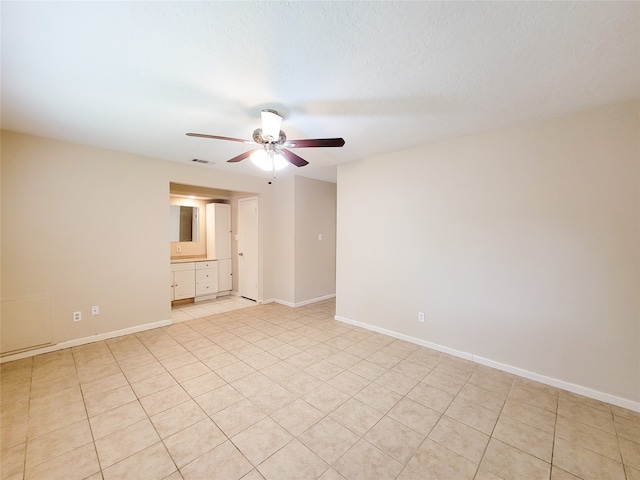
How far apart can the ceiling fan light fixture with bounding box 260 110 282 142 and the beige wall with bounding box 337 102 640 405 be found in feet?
5.97

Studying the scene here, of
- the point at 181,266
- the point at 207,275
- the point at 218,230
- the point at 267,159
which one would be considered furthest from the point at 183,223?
the point at 267,159

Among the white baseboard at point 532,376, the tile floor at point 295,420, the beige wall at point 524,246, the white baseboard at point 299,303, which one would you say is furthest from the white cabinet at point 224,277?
the white baseboard at point 532,376

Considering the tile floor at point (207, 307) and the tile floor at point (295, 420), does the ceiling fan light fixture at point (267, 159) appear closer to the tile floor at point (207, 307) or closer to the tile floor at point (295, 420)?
the tile floor at point (295, 420)

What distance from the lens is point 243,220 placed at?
549 cm

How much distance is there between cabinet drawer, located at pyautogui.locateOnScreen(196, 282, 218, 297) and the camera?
5.26 meters

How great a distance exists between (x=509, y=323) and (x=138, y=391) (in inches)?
139

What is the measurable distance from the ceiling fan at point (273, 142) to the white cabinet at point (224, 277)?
3756 mm

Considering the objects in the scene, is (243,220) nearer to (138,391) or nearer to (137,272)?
(137,272)

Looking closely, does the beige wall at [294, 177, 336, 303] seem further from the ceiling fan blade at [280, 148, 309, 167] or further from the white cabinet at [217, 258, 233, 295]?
the ceiling fan blade at [280, 148, 309, 167]

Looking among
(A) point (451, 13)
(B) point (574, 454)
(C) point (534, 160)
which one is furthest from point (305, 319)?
(A) point (451, 13)

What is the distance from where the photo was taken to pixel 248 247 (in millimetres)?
5371

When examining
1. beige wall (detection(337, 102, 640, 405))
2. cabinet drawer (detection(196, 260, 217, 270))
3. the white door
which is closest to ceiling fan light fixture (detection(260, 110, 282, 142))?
beige wall (detection(337, 102, 640, 405))

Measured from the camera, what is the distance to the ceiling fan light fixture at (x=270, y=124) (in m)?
2.12

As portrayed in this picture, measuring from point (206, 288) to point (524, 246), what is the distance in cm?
523
